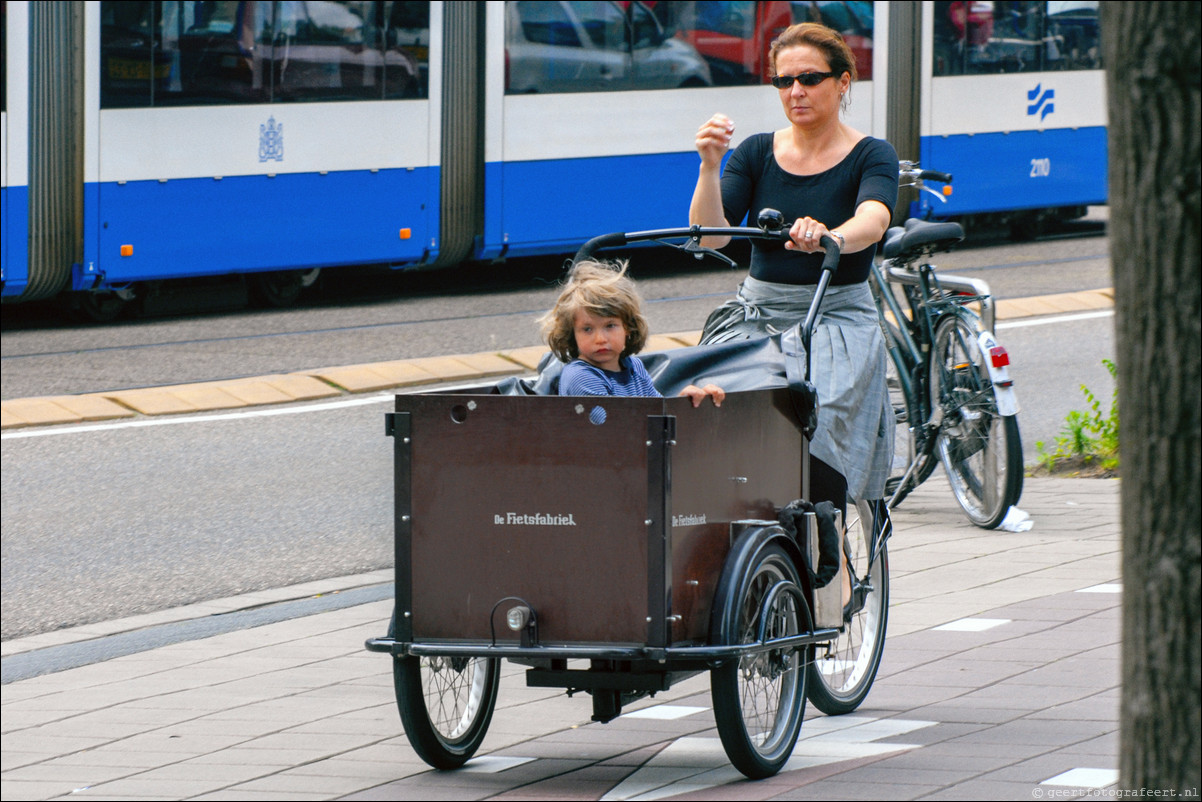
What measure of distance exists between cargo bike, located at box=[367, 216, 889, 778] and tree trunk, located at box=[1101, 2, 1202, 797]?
1.84 meters

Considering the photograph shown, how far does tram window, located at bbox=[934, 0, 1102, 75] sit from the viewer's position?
20.2 m

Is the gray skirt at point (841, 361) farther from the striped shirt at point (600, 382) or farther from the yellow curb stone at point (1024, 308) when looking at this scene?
the yellow curb stone at point (1024, 308)

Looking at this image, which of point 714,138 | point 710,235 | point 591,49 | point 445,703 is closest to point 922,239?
point 714,138

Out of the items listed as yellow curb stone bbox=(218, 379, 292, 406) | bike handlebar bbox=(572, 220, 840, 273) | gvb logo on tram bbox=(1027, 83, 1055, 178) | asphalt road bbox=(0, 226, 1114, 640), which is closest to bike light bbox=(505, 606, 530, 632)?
bike handlebar bbox=(572, 220, 840, 273)

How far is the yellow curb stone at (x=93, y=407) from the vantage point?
11336 millimetres

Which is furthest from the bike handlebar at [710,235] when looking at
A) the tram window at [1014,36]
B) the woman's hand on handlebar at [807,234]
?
the tram window at [1014,36]

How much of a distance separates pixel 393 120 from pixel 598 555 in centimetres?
1246

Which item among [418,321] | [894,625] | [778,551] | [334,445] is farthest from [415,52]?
[778,551]

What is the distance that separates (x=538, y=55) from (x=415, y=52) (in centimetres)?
116

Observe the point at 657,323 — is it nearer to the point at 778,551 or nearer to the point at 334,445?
the point at 334,445

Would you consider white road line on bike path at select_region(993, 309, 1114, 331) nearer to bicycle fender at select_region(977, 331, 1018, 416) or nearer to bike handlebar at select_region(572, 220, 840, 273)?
bicycle fender at select_region(977, 331, 1018, 416)

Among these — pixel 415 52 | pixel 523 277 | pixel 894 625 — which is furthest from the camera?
pixel 523 277

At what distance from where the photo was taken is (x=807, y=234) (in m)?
4.86

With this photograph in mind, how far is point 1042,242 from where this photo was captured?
22.0m
